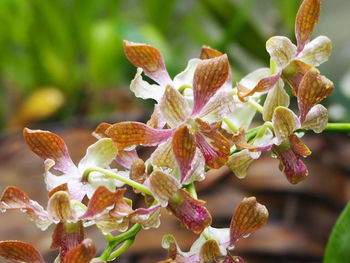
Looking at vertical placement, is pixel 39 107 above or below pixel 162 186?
below

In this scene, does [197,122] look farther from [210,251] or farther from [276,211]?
[276,211]

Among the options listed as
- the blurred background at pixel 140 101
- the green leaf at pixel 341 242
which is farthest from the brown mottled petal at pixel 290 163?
the blurred background at pixel 140 101

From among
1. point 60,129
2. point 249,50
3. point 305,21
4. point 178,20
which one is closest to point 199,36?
point 178,20

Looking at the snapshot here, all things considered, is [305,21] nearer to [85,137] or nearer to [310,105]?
[310,105]

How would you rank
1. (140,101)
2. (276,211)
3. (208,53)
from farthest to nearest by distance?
(140,101)
(276,211)
(208,53)

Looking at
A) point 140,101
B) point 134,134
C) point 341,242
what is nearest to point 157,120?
point 134,134

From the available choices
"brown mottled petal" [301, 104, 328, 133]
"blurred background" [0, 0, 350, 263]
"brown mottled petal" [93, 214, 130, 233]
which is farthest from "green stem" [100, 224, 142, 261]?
"blurred background" [0, 0, 350, 263]

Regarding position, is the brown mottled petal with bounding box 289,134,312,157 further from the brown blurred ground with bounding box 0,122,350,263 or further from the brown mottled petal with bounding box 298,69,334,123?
the brown blurred ground with bounding box 0,122,350,263
